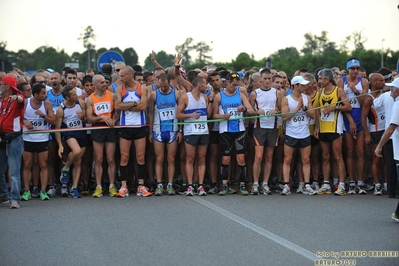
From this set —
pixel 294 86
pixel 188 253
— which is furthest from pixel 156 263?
pixel 294 86

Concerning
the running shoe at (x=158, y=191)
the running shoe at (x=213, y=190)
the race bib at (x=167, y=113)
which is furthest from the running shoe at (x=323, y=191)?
the race bib at (x=167, y=113)

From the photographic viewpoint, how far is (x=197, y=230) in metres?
10.4

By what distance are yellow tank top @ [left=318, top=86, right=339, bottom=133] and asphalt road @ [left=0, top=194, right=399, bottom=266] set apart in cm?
150

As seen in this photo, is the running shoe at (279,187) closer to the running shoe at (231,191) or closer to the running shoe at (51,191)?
the running shoe at (231,191)

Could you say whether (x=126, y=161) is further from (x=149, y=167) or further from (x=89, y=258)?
(x=89, y=258)

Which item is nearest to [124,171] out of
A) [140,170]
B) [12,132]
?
[140,170]

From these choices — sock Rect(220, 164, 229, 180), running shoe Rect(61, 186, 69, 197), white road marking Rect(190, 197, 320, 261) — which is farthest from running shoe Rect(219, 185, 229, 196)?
running shoe Rect(61, 186, 69, 197)

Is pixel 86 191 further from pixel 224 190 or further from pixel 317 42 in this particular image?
pixel 317 42

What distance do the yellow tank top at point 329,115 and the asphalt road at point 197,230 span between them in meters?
1.50

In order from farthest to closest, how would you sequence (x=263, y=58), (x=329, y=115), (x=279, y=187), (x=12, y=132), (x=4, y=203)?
1. (x=263, y=58)
2. (x=279, y=187)
3. (x=329, y=115)
4. (x=4, y=203)
5. (x=12, y=132)

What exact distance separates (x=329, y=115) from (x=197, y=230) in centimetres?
533

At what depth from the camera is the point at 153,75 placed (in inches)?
664

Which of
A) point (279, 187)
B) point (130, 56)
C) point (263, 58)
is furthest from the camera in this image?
point (130, 56)

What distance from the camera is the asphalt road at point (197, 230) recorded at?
873 cm
